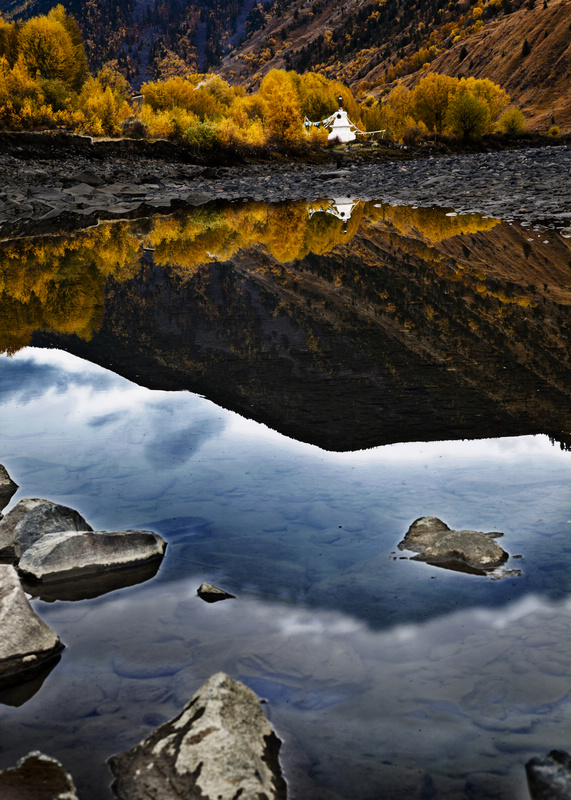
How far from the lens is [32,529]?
4.52 metres

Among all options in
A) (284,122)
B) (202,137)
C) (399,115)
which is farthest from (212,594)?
(399,115)

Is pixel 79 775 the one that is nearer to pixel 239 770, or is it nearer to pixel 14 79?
pixel 239 770

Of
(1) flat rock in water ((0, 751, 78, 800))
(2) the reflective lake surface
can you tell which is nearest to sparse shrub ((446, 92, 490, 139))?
(2) the reflective lake surface

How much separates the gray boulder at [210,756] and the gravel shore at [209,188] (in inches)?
740

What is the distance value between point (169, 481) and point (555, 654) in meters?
3.30

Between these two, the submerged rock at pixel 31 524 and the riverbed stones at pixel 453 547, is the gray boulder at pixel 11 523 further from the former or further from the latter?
the riverbed stones at pixel 453 547

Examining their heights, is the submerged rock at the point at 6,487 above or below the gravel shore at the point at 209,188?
below

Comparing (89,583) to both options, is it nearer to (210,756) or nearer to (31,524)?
(31,524)

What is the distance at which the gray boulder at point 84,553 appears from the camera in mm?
4207

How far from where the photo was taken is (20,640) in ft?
11.1

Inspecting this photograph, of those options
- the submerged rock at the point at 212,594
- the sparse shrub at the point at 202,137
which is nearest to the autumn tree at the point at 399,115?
the sparse shrub at the point at 202,137

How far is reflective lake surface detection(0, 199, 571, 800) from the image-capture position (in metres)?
2.94

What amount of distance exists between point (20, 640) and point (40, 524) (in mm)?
1246

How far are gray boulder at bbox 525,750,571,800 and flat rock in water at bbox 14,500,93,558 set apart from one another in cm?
319
